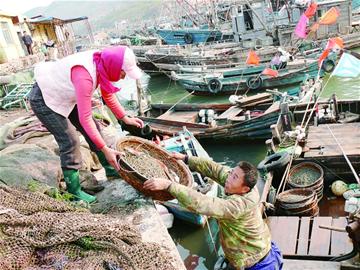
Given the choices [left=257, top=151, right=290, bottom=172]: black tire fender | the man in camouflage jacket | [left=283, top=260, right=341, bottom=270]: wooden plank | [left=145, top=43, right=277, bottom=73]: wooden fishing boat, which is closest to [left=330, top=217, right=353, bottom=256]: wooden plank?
[left=283, top=260, right=341, bottom=270]: wooden plank

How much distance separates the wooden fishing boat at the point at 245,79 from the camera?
18391 millimetres

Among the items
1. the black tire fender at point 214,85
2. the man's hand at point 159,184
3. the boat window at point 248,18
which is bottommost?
the black tire fender at point 214,85

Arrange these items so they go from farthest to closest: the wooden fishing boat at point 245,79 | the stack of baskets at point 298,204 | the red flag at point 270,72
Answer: the wooden fishing boat at point 245,79 → the red flag at point 270,72 → the stack of baskets at point 298,204

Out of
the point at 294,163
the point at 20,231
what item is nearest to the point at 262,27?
the point at 294,163

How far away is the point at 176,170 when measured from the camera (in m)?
4.41

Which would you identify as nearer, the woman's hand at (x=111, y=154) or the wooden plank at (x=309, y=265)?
the woman's hand at (x=111, y=154)

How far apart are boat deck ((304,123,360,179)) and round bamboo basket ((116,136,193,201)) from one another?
483cm

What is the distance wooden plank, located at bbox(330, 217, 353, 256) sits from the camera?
5547 mm

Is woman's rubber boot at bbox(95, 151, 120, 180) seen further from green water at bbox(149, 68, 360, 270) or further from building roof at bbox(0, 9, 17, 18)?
building roof at bbox(0, 9, 17, 18)

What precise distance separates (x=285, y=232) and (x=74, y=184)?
374cm

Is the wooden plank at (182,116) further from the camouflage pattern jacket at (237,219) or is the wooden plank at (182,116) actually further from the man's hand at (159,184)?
the man's hand at (159,184)

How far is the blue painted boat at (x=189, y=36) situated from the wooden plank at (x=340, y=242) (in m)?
30.7

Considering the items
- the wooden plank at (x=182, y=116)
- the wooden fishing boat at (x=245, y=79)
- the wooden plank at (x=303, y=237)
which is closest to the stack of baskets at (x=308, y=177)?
the wooden plank at (x=303, y=237)

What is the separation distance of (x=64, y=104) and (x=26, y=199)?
1004mm
